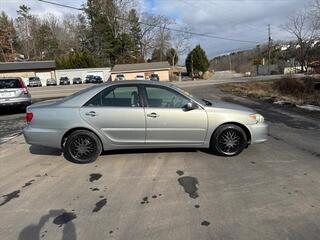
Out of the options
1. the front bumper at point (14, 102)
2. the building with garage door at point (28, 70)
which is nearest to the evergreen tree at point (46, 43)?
the building with garage door at point (28, 70)

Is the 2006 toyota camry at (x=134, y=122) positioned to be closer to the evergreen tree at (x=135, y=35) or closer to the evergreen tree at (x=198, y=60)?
the evergreen tree at (x=198, y=60)

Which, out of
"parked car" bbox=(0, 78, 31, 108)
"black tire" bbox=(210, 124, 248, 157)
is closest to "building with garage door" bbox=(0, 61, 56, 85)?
"parked car" bbox=(0, 78, 31, 108)

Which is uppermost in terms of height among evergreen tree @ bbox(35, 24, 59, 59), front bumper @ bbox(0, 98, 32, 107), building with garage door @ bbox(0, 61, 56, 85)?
evergreen tree @ bbox(35, 24, 59, 59)

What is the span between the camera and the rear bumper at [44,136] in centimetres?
668

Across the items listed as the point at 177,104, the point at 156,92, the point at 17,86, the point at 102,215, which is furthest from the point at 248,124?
the point at 17,86

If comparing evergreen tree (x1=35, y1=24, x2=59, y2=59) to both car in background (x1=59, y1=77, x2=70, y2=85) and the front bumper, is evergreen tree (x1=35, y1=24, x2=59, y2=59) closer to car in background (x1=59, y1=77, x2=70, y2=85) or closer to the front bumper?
car in background (x1=59, y1=77, x2=70, y2=85)

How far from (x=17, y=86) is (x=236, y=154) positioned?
10.9 metres

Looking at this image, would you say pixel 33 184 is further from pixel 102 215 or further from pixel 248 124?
pixel 248 124

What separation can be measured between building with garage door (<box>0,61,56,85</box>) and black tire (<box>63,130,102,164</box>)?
65.2 metres

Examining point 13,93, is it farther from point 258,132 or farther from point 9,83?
point 258,132

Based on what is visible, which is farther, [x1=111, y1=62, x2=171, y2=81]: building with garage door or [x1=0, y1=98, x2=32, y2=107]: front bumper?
[x1=111, y1=62, x2=171, y2=81]: building with garage door

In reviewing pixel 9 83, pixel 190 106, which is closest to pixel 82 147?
pixel 190 106

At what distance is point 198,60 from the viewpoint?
274 feet

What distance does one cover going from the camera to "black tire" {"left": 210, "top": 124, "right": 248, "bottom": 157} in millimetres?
6738
